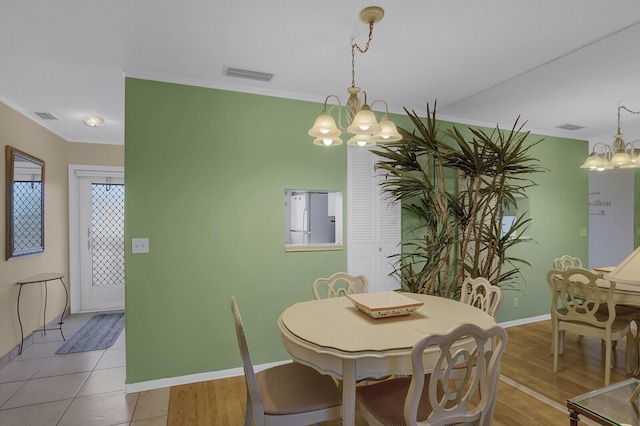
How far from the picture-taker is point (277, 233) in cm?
306

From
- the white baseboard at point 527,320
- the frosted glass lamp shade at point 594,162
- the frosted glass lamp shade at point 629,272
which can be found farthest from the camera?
the white baseboard at point 527,320

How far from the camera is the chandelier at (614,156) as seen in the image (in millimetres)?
1877

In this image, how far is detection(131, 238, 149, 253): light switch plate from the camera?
2.64 m

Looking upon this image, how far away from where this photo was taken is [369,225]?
11.1ft

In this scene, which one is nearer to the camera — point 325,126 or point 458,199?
point 325,126

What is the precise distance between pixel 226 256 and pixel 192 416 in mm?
1189

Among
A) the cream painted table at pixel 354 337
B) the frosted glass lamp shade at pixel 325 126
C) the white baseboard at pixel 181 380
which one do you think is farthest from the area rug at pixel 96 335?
the frosted glass lamp shade at pixel 325 126

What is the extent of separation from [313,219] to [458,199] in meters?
2.01

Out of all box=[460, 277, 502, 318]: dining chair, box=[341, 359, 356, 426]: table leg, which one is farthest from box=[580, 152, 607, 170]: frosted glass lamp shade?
box=[341, 359, 356, 426]: table leg

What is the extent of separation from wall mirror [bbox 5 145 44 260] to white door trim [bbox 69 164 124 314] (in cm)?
77

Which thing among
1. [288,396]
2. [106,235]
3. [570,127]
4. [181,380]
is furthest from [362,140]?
[106,235]

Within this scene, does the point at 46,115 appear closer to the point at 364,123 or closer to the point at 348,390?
the point at 364,123

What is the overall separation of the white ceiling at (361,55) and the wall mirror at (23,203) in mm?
655

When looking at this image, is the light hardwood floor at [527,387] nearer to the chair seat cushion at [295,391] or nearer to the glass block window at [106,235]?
the chair seat cushion at [295,391]
